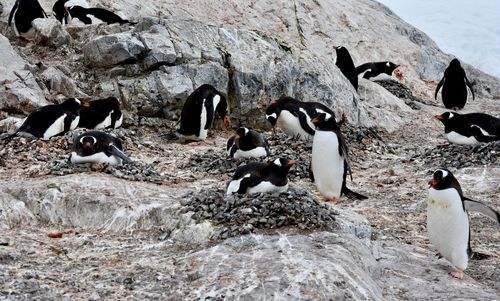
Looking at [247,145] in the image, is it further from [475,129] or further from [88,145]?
[475,129]

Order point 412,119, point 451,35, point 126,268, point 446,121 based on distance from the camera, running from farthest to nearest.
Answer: point 451,35 → point 412,119 → point 446,121 → point 126,268

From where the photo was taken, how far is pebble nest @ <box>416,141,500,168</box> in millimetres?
7747

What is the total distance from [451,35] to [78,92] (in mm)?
23818

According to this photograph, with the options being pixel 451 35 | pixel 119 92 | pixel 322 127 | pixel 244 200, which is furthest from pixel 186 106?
pixel 451 35

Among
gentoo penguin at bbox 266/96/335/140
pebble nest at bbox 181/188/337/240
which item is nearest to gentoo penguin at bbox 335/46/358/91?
gentoo penguin at bbox 266/96/335/140

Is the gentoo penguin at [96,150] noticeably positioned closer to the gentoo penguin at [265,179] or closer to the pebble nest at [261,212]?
the gentoo penguin at [265,179]

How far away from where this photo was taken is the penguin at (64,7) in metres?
11.8

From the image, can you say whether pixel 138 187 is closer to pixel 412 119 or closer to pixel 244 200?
pixel 244 200

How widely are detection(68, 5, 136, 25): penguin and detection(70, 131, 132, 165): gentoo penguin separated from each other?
5.05 metres

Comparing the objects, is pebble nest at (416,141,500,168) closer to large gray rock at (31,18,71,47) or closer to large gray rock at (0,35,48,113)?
large gray rock at (0,35,48,113)

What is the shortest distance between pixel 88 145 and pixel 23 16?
17.3 ft

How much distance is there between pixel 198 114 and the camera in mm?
8578

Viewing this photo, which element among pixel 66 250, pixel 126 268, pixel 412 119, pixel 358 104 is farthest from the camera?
pixel 412 119

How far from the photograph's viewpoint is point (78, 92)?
9.39 m
